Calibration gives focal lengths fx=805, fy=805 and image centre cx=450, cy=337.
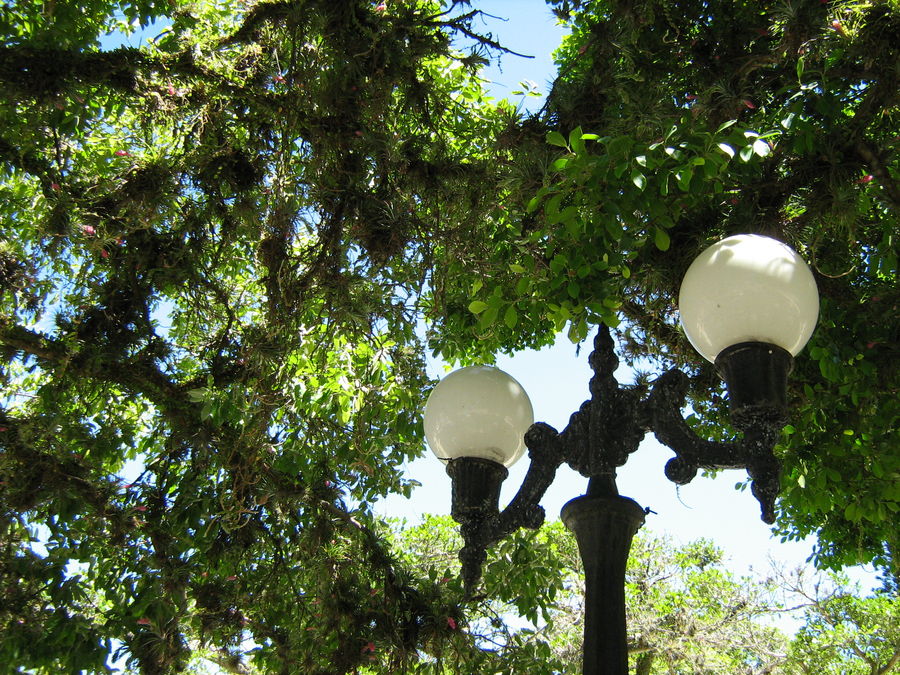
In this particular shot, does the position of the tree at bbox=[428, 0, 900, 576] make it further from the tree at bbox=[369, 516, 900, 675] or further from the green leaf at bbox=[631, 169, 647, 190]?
the tree at bbox=[369, 516, 900, 675]

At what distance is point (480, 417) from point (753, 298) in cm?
101

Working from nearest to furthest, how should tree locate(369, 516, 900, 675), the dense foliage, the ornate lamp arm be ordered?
the ornate lamp arm
the dense foliage
tree locate(369, 516, 900, 675)

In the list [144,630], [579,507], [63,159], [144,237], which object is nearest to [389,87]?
[144,237]

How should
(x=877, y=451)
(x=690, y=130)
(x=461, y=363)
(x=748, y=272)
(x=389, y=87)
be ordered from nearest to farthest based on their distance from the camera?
(x=748, y=272)
(x=690, y=130)
(x=877, y=451)
(x=389, y=87)
(x=461, y=363)

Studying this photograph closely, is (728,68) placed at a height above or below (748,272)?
above

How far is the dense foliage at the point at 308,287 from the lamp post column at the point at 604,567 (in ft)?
4.52

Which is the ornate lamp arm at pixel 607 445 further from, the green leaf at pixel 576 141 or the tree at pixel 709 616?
the tree at pixel 709 616

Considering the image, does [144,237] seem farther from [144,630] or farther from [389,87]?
[144,630]

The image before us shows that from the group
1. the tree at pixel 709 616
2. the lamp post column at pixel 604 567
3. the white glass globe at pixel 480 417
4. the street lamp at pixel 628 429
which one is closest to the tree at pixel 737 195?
the white glass globe at pixel 480 417

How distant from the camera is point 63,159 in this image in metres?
4.90

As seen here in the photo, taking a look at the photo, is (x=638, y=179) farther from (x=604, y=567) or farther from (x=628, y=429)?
(x=604, y=567)

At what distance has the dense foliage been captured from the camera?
4.00 metres

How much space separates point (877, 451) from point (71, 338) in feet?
14.6

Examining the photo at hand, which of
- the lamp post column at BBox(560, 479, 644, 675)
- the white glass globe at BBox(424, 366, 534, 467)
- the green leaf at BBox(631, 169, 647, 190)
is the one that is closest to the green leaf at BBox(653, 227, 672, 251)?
the green leaf at BBox(631, 169, 647, 190)
